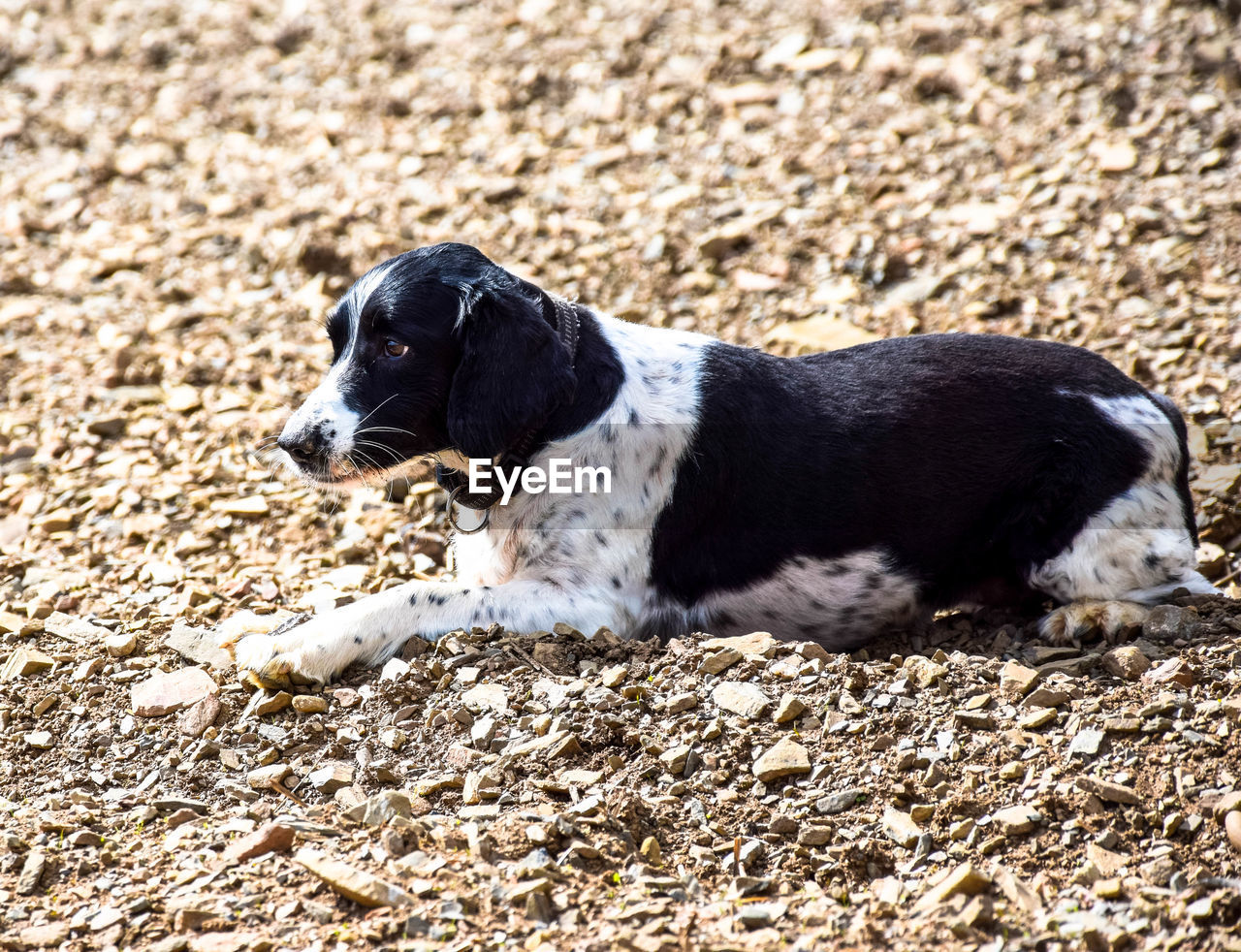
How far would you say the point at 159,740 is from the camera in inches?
169

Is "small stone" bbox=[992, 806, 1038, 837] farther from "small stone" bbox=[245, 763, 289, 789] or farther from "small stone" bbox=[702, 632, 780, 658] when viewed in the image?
"small stone" bbox=[245, 763, 289, 789]

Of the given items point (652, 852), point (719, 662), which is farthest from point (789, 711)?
point (652, 852)

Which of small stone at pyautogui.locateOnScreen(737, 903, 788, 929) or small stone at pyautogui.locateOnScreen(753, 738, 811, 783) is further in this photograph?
small stone at pyautogui.locateOnScreen(753, 738, 811, 783)

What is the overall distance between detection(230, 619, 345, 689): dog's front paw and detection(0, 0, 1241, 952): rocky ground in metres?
0.11

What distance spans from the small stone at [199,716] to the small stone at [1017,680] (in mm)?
2571

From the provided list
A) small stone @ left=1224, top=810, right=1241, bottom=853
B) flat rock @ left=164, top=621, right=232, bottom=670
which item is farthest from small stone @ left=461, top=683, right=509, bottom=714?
small stone @ left=1224, top=810, right=1241, bottom=853

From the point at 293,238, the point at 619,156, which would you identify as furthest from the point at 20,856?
the point at 619,156

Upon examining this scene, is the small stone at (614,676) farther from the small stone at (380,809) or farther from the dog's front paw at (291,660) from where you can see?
the dog's front paw at (291,660)

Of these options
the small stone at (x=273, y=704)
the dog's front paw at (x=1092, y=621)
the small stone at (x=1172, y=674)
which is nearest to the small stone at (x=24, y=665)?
the small stone at (x=273, y=704)

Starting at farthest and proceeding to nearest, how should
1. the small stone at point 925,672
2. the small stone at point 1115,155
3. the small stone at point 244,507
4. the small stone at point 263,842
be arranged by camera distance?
the small stone at point 1115,155
the small stone at point 244,507
the small stone at point 925,672
the small stone at point 263,842

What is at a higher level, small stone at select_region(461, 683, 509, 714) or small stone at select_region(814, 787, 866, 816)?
small stone at select_region(461, 683, 509, 714)

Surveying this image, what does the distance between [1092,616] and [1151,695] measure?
78cm

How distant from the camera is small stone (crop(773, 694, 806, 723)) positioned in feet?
13.3

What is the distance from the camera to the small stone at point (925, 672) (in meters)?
4.23
